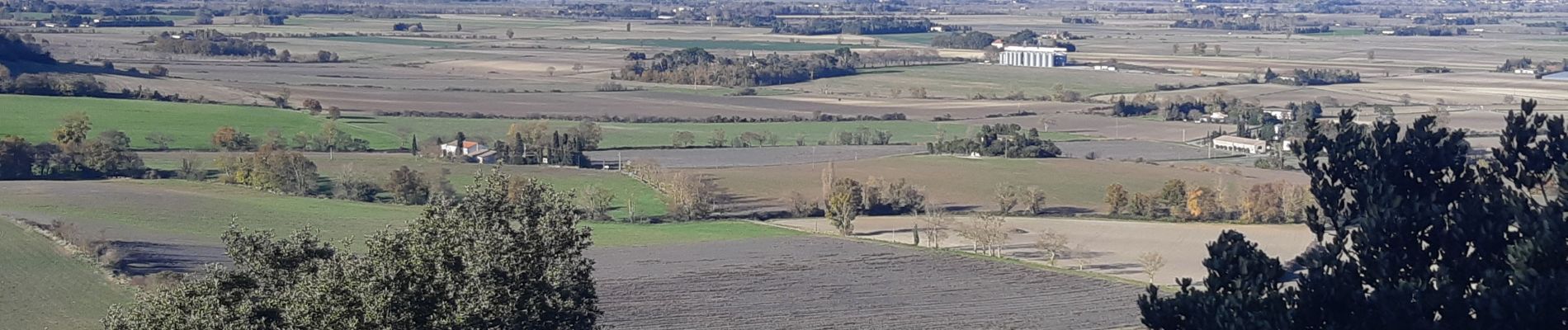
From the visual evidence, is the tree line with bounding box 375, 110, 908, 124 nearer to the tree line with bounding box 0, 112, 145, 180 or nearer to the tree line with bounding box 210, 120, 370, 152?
the tree line with bounding box 210, 120, 370, 152

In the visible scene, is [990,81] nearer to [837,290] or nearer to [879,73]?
[879,73]

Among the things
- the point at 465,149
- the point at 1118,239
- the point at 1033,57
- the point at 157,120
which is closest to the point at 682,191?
the point at 1118,239

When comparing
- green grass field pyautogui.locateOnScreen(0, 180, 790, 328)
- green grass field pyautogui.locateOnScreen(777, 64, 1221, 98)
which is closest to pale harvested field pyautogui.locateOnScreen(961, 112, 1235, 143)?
green grass field pyautogui.locateOnScreen(777, 64, 1221, 98)

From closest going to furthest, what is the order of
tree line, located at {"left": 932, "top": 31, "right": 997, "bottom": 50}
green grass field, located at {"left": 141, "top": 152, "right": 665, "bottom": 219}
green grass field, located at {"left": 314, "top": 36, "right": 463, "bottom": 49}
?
1. green grass field, located at {"left": 141, "top": 152, "right": 665, "bottom": 219}
2. green grass field, located at {"left": 314, "top": 36, "right": 463, "bottom": 49}
3. tree line, located at {"left": 932, "top": 31, "right": 997, "bottom": 50}

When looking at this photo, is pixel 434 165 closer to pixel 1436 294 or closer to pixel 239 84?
pixel 239 84

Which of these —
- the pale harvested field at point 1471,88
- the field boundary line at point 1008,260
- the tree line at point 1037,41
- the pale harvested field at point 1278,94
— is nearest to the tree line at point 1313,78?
the pale harvested field at point 1471,88

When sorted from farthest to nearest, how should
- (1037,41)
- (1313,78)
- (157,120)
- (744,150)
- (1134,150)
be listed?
(1037,41), (1313,78), (157,120), (1134,150), (744,150)

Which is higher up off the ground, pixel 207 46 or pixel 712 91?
pixel 207 46
